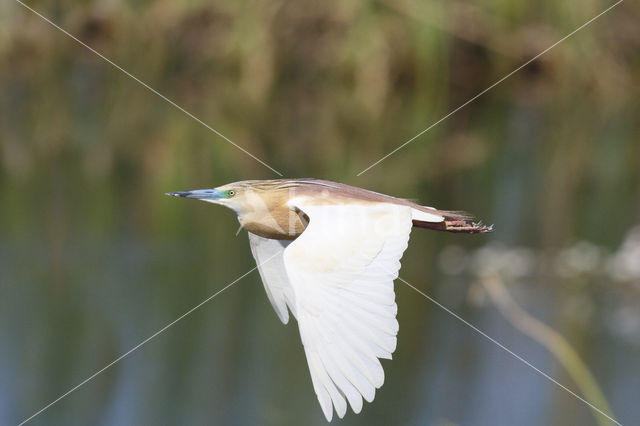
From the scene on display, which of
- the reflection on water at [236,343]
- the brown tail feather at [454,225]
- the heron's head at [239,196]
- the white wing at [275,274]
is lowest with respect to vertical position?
the reflection on water at [236,343]

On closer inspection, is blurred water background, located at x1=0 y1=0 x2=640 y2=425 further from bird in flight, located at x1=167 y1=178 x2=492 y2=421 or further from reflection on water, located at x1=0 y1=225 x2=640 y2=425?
bird in flight, located at x1=167 y1=178 x2=492 y2=421

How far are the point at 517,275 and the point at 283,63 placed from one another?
13.6ft

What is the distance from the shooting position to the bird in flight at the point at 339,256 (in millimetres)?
628

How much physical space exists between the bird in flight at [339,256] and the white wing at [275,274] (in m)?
0.11

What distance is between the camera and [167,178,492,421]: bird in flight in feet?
2.06

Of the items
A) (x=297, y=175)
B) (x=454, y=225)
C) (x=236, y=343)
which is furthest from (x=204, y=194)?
(x=297, y=175)

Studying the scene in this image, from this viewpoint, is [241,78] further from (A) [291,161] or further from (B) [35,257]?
(B) [35,257]

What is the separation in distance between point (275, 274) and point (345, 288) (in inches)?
7.6

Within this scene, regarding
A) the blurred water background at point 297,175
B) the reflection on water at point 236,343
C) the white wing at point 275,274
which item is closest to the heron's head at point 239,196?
the white wing at point 275,274

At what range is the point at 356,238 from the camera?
25.5 inches

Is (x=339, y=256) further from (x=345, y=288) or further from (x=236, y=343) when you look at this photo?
(x=236, y=343)

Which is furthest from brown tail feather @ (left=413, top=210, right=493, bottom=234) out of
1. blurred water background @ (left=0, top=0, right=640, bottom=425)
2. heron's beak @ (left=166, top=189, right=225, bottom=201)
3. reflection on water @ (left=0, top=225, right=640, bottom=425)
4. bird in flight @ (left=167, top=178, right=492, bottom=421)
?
reflection on water @ (left=0, top=225, right=640, bottom=425)

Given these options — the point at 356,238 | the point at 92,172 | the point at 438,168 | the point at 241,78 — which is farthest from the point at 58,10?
the point at 356,238

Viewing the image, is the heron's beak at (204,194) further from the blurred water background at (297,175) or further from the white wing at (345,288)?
the blurred water background at (297,175)
